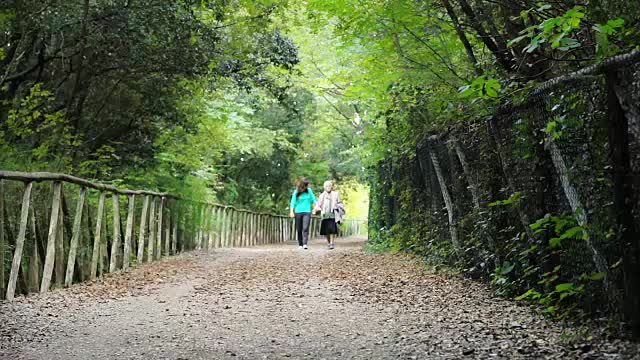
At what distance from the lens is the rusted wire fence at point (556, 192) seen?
416 cm

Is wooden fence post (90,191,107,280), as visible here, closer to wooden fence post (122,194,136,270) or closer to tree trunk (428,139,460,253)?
wooden fence post (122,194,136,270)

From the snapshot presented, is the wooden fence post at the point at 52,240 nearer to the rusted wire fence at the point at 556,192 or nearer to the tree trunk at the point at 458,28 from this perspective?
the rusted wire fence at the point at 556,192

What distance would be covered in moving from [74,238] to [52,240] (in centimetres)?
70

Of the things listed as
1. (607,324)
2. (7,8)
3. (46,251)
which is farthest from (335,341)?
(7,8)

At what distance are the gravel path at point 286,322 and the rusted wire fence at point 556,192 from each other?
362mm

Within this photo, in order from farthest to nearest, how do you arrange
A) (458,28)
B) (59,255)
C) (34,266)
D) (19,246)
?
(59,255)
(34,266)
(458,28)
(19,246)

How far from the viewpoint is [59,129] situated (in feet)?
41.2

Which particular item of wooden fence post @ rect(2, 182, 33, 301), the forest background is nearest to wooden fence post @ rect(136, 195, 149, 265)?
the forest background

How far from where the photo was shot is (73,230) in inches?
352

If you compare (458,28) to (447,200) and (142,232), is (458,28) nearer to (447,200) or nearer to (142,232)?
(447,200)

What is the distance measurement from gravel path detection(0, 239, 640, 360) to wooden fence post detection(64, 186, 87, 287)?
20 centimetres

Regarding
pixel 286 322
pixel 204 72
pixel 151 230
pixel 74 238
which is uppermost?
pixel 204 72

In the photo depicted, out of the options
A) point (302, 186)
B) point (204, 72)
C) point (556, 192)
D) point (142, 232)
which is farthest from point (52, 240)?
point (302, 186)

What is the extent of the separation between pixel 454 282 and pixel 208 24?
7984 millimetres
